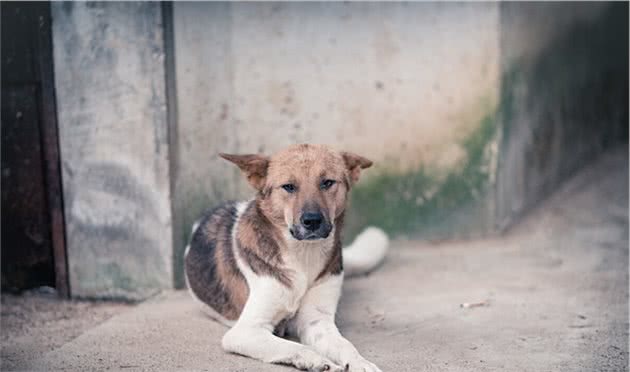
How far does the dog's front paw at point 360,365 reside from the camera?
3.81 metres

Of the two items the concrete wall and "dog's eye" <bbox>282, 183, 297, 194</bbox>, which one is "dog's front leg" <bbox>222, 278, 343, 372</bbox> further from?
the concrete wall

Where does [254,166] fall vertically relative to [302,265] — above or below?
above

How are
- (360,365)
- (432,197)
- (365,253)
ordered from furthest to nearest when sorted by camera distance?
(432,197) < (365,253) < (360,365)

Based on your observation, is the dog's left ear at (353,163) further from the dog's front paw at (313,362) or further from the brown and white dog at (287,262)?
the dog's front paw at (313,362)

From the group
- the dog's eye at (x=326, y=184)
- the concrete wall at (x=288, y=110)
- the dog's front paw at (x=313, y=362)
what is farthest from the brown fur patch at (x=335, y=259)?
the concrete wall at (x=288, y=110)

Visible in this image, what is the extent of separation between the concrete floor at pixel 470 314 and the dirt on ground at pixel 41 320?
0.28 metres

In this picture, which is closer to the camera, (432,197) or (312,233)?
(312,233)

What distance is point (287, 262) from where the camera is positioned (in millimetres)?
4410

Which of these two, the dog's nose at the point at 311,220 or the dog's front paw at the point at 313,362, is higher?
the dog's nose at the point at 311,220

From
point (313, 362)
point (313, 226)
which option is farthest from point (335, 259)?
point (313, 362)

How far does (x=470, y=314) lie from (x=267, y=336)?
4.45 feet

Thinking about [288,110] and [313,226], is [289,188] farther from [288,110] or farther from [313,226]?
[288,110]

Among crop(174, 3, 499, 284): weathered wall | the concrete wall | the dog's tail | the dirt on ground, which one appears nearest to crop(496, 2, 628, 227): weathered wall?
the concrete wall

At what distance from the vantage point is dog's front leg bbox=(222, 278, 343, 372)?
391cm
